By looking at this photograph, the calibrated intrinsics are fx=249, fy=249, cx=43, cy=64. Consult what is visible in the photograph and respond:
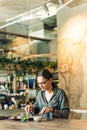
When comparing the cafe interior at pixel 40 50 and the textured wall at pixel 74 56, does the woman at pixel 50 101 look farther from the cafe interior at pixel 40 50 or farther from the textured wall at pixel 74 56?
the textured wall at pixel 74 56

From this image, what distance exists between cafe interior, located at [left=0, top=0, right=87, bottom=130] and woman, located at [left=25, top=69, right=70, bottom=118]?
109 cm

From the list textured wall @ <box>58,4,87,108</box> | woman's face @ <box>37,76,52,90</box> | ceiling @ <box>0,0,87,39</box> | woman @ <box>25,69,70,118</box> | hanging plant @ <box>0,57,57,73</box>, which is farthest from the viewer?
hanging plant @ <box>0,57,57,73</box>

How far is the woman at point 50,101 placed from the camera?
9.37 ft

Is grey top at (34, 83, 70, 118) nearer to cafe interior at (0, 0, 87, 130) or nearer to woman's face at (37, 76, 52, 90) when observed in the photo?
woman's face at (37, 76, 52, 90)

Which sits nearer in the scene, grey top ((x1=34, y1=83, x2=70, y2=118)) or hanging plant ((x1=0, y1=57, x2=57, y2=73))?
grey top ((x1=34, y1=83, x2=70, y2=118))

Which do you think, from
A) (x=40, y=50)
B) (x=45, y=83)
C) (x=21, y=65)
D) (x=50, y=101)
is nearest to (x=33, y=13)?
(x=40, y=50)

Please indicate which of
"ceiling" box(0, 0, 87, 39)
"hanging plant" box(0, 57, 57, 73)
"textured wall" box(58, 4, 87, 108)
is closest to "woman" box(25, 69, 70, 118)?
"textured wall" box(58, 4, 87, 108)

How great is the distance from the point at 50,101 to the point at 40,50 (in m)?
4.52

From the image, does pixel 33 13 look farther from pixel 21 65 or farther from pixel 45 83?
pixel 45 83

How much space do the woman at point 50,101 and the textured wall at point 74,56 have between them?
1.94 m

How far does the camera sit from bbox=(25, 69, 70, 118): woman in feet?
9.37

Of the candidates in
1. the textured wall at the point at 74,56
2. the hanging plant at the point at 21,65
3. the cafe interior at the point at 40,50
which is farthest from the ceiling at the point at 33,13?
the hanging plant at the point at 21,65

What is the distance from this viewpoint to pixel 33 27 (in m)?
7.59

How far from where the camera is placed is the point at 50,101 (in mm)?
3006
